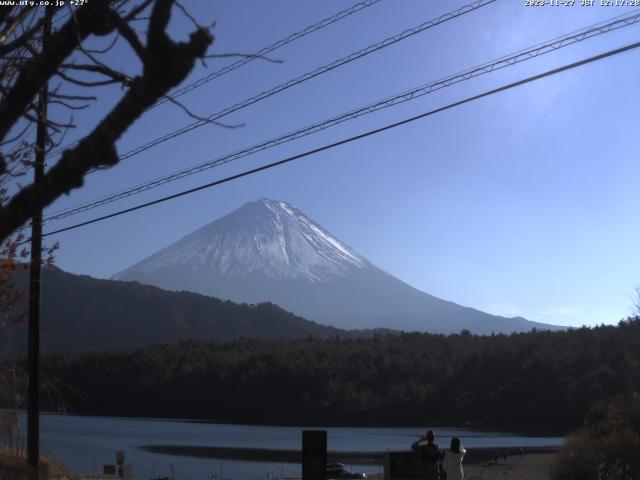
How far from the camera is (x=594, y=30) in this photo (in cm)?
988

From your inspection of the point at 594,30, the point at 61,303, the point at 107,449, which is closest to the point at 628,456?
the point at 594,30

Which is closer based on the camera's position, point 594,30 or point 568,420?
point 594,30

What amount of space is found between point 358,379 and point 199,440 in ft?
102

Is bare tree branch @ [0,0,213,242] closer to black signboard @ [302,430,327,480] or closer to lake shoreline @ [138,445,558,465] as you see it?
black signboard @ [302,430,327,480]

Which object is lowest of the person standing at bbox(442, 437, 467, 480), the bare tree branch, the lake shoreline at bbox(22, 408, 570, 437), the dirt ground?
the lake shoreline at bbox(22, 408, 570, 437)

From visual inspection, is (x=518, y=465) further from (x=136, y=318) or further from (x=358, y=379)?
(x=136, y=318)

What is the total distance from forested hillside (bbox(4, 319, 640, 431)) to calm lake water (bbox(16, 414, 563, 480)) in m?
5.59

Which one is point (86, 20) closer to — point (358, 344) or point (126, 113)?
point (126, 113)

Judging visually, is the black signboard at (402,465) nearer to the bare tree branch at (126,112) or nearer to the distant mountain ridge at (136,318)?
the bare tree branch at (126,112)

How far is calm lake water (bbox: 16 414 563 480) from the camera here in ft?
177

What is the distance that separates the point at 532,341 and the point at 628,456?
251 ft

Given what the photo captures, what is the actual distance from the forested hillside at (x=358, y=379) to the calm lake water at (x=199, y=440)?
18.3ft

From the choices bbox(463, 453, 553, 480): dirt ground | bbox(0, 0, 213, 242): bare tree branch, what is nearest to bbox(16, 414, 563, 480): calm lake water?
bbox(463, 453, 553, 480): dirt ground

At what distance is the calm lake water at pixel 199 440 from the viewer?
2119 inches
